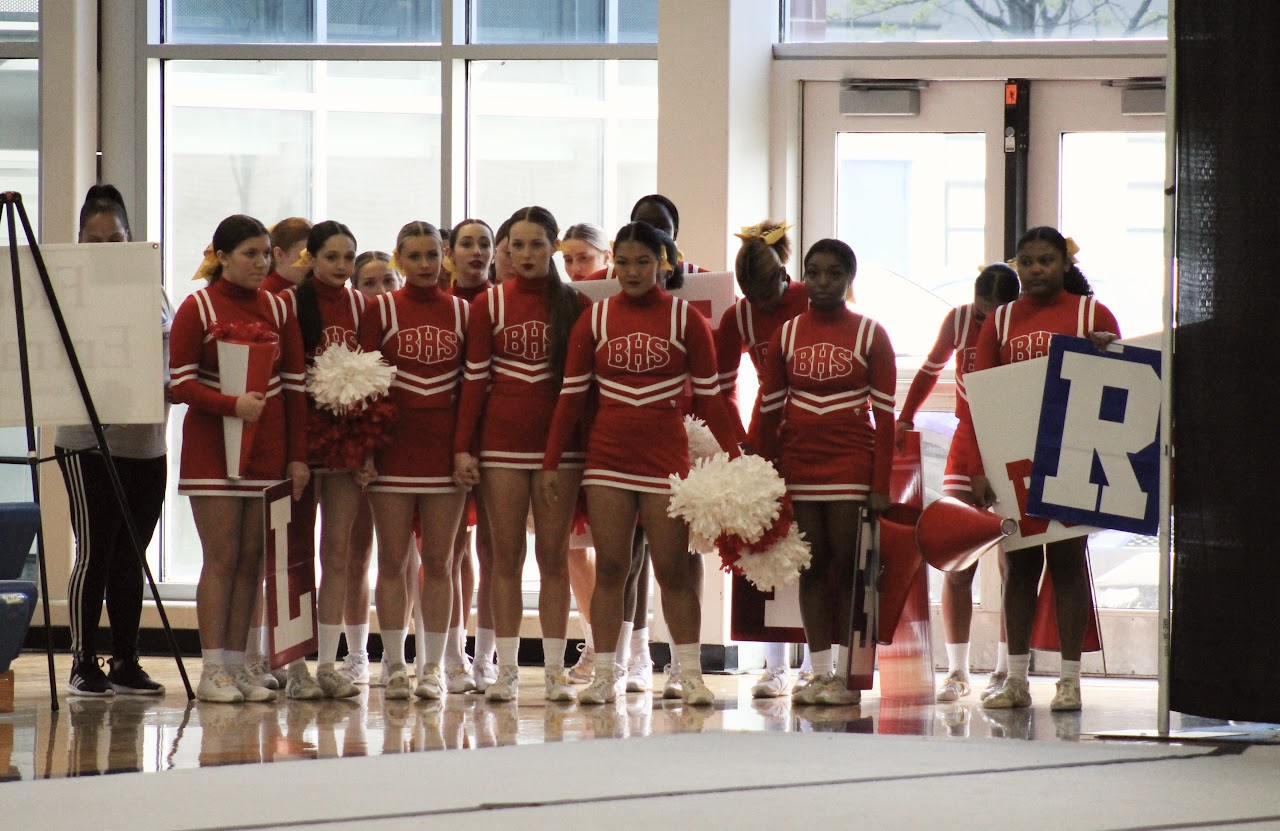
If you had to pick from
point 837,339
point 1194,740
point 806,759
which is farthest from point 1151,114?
point 806,759

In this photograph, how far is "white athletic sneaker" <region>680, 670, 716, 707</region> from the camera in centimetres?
477

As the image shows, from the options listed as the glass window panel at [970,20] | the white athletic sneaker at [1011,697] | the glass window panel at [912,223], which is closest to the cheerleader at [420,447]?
the white athletic sneaker at [1011,697]

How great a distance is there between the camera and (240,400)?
4.74m

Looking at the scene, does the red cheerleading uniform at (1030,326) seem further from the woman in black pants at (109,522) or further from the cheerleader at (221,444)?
the woman in black pants at (109,522)

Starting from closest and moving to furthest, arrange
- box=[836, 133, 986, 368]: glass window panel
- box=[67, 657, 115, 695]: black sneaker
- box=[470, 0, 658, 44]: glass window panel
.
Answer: box=[67, 657, 115, 695]: black sneaker → box=[836, 133, 986, 368]: glass window panel → box=[470, 0, 658, 44]: glass window panel

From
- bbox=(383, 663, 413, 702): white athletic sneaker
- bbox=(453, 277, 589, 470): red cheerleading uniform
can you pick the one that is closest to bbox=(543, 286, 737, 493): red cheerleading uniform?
bbox=(453, 277, 589, 470): red cheerleading uniform

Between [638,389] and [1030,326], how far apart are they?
3.88 feet

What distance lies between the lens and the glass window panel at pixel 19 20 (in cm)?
665

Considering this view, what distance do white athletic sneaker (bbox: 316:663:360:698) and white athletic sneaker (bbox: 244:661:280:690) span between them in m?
0.20

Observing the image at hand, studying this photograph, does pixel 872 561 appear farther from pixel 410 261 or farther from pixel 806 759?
pixel 410 261

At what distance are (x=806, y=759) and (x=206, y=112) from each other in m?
4.41

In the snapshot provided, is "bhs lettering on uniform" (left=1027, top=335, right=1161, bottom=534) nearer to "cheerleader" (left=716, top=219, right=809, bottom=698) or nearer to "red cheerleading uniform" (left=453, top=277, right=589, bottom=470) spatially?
"cheerleader" (left=716, top=219, right=809, bottom=698)

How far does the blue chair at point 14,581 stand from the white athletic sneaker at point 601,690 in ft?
5.24

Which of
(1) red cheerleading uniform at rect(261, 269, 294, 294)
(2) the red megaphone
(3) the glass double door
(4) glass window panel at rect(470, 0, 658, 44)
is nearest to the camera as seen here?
(2) the red megaphone
